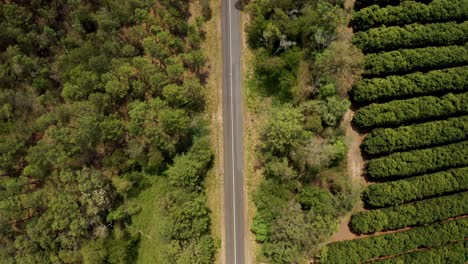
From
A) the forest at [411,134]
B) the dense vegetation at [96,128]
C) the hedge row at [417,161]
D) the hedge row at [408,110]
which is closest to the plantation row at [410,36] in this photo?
the forest at [411,134]

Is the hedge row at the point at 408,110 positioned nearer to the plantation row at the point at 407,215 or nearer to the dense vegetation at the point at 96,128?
the plantation row at the point at 407,215

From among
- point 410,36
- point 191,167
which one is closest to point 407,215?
point 410,36

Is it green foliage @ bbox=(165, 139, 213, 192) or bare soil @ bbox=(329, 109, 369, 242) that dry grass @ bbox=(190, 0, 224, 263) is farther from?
bare soil @ bbox=(329, 109, 369, 242)

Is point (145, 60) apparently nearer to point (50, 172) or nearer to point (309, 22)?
point (50, 172)

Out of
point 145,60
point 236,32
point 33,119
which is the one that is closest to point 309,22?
point 236,32

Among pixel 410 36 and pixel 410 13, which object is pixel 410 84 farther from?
pixel 410 13

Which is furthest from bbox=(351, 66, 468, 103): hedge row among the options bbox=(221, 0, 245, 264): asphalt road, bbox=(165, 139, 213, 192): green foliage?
bbox=(165, 139, 213, 192): green foliage

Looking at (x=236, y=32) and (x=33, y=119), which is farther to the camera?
(x=236, y=32)
